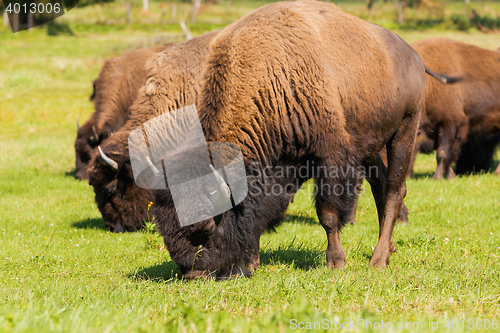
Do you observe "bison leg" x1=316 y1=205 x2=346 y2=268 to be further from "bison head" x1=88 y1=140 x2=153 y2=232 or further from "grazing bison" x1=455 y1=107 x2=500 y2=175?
"grazing bison" x1=455 y1=107 x2=500 y2=175

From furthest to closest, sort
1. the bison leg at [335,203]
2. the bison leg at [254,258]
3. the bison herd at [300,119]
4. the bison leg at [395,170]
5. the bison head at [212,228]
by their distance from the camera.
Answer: the bison leg at [395,170], the bison leg at [335,203], the bison leg at [254,258], the bison herd at [300,119], the bison head at [212,228]

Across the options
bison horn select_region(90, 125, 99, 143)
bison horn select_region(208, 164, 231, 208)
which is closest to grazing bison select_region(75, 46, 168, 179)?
bison horn select_region(90, 125, 99, 143)

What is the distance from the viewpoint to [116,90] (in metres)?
10.5

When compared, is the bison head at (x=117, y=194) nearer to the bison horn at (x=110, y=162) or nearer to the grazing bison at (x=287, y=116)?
the bison horn at (x=110, y=162)

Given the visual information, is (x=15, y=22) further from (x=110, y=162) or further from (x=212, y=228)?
(x=212, y=228)

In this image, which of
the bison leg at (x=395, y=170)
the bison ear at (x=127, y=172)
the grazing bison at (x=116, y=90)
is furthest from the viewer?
the grazing bison at (x=116, y=90)

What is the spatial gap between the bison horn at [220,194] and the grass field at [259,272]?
68cm

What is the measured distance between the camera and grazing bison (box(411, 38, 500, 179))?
1062 cm

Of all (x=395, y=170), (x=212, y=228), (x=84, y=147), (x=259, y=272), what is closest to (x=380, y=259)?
(x=395, y=170)

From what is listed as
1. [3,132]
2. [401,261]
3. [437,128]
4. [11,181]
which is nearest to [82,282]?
Answer: [401,261]

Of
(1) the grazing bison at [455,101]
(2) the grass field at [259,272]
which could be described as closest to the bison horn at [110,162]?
(2) the grass field at [259,272]

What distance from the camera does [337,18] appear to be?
506cm

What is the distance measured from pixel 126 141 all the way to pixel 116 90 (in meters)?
3.78

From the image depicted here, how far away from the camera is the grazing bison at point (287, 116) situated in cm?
425
